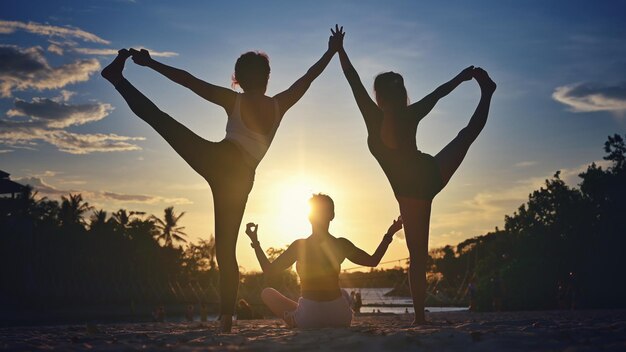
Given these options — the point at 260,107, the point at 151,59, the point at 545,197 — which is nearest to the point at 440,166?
the point at 260,107

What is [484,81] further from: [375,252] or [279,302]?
[279,302]

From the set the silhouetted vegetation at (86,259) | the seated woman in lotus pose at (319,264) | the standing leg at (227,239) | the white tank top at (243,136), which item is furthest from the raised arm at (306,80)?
the silhouetted vegetation at (86,259)

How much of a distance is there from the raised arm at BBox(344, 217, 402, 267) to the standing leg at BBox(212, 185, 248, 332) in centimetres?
101

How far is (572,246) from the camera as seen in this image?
37.9 metres

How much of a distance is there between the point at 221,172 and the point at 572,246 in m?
37.5

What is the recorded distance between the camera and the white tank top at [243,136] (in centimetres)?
459

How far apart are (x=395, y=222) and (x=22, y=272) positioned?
42.4m

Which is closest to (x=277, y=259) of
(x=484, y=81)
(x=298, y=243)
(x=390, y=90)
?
(x=298, y=243)

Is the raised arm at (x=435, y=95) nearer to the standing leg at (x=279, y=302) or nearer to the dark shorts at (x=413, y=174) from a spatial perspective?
the dark shorts at (x=413, y=174)

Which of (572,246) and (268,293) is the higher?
(572,246)

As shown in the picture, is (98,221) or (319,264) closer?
(319,264)

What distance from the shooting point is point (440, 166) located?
508 centimetres

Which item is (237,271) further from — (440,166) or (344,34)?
(344,34)

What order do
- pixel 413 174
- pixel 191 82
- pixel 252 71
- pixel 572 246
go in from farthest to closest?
1. pixel 572 246
2. pixel 413 174
3. pixel 252 71
4. pixel 191 82
